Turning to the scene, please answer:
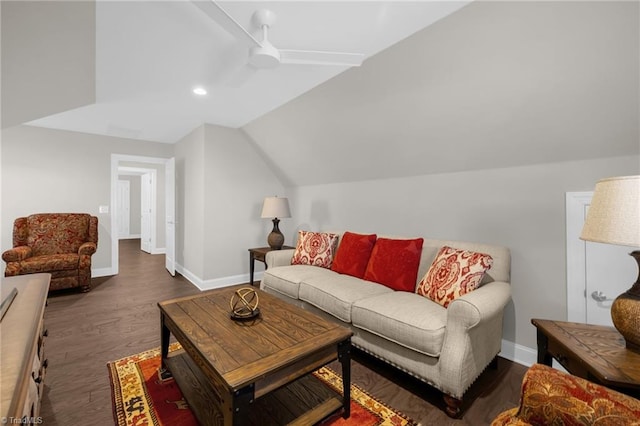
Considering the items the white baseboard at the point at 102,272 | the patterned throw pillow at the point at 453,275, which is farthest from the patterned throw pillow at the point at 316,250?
the white baseboard at the point at 102,272

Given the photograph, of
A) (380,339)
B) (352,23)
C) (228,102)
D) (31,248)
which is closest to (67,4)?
(352,23)

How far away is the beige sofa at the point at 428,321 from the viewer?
155cm

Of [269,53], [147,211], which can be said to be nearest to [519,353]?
[269,53]

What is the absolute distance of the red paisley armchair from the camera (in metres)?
3.37

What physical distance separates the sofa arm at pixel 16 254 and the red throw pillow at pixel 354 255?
3751 millimetres

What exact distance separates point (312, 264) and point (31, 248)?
3.77m

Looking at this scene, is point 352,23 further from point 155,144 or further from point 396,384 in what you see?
point 155,144

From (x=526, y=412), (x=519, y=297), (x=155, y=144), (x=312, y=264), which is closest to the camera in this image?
(x=526, y=412)

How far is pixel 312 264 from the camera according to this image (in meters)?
3.11

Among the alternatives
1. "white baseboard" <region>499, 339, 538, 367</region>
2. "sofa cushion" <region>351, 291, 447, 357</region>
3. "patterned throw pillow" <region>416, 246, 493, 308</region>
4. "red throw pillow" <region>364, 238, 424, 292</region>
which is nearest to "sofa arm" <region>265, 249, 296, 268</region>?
"red throw pillow" <region>364, 238, 424, 292</region>

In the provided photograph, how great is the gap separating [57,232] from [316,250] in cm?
371

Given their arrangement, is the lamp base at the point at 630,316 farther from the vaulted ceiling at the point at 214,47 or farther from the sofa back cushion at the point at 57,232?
the sofa back cushion at the point at 57,232

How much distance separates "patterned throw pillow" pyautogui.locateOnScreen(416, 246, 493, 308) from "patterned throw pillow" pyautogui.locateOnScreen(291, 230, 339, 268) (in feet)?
3.76

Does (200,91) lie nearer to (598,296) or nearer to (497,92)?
(497,92)
